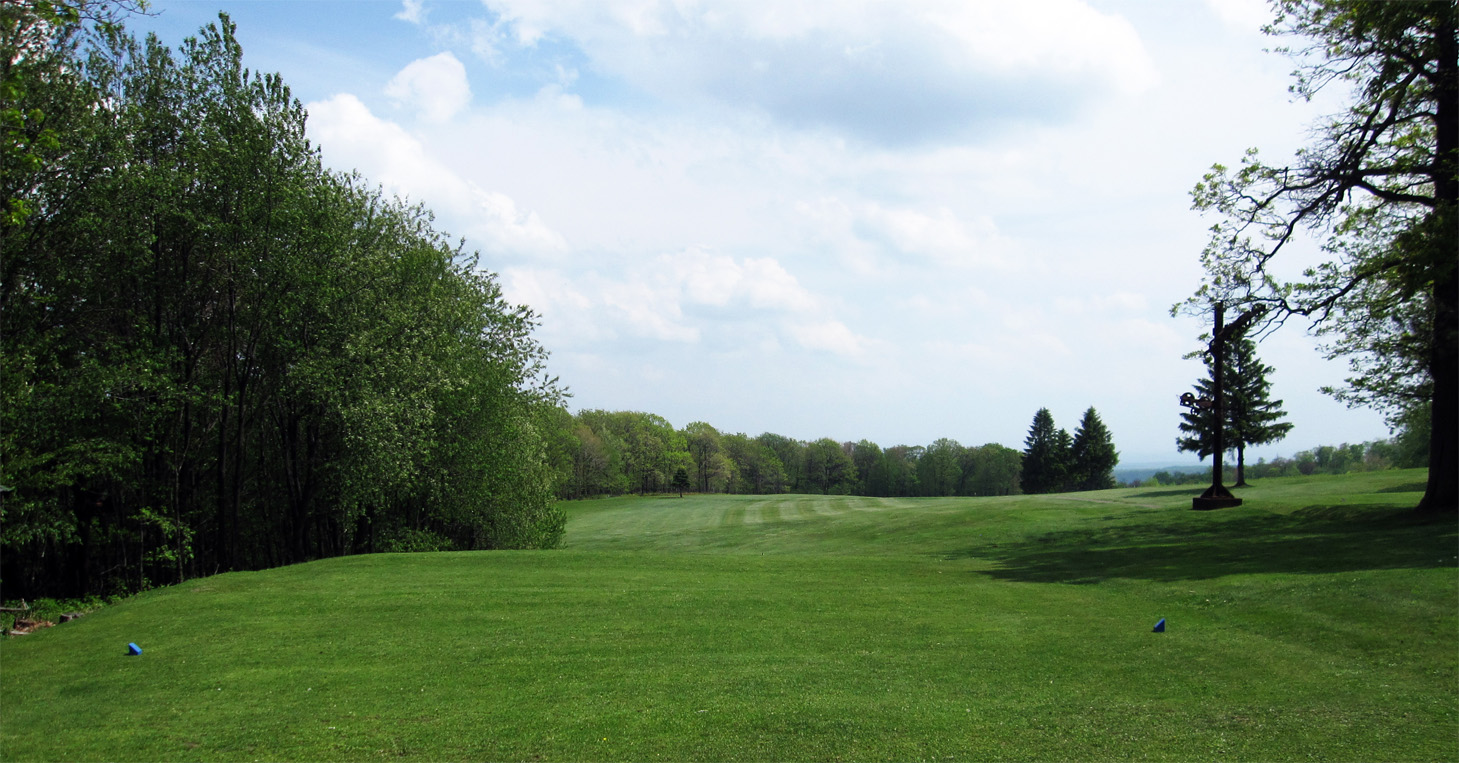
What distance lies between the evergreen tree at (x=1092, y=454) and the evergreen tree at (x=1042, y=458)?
1.36 metres

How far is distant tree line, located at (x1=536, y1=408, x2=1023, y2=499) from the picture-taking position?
97.7 meters

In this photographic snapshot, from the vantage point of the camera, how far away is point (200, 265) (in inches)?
750

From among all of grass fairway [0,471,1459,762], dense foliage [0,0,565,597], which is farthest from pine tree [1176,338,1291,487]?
dense foliage [0,0,565,597]

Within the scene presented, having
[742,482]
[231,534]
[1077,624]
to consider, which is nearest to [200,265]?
[231,534]

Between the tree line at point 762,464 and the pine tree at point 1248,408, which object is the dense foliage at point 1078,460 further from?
the pine tree at point 1248,408

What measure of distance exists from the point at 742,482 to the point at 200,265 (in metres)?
105

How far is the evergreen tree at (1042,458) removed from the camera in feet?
244

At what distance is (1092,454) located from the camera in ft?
241

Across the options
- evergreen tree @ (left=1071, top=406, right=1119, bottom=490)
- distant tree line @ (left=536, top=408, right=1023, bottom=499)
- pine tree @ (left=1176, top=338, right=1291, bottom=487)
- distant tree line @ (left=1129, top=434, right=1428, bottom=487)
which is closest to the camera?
pine tree @ (left=1176, top=338, right=1291, bottom=487)

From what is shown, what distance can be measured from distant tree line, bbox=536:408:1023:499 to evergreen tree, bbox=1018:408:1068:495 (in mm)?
34407

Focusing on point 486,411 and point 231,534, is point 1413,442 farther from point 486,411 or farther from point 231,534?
point 231,534

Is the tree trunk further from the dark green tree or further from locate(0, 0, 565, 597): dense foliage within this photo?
the dark green tree

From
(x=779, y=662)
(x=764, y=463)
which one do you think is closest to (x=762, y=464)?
(x=764, y=463)

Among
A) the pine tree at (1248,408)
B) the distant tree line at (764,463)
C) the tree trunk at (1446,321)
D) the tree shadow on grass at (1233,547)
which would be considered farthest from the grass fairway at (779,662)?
the distant tree line at (764,463)
